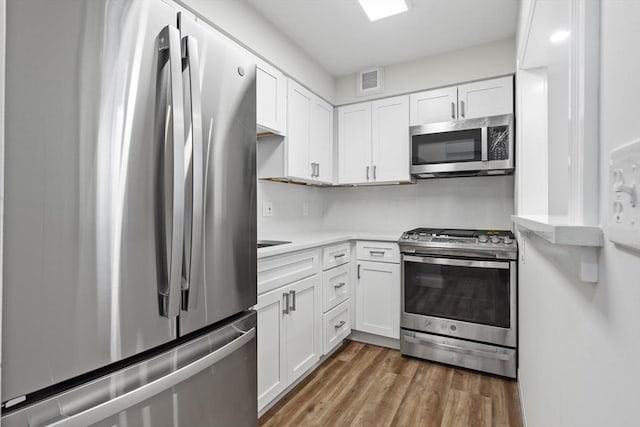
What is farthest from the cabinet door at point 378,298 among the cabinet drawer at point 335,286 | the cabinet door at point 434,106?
the cabinet door at point 434,106

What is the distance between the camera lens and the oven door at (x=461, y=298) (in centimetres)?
223

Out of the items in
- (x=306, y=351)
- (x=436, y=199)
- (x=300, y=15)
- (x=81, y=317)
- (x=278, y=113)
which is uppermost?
(x=300, y=15)

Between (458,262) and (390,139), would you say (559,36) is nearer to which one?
(458,262)

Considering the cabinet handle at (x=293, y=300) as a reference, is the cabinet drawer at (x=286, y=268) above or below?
above

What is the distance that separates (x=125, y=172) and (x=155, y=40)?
38cm

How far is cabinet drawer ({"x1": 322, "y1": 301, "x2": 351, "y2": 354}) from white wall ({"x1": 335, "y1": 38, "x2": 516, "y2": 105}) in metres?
1.98

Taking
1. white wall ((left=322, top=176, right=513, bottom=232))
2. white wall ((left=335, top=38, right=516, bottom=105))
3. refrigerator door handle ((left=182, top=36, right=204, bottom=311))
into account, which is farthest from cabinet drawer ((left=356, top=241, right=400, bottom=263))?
refrigerator door handle ((left=182, top=36, right=204, bottom=311))

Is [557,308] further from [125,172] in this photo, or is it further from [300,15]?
[300,15]

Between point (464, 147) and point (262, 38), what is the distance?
5.66 ft

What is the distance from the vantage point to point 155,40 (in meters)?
0.88

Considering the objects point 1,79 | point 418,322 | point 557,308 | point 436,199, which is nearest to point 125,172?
point 1,79

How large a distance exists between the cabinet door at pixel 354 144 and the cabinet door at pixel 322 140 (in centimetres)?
11

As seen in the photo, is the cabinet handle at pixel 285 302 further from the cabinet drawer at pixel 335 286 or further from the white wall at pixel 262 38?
the white wall at pixel 262 38

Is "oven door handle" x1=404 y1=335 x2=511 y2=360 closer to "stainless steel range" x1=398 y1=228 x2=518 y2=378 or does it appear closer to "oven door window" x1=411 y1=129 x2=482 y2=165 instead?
"stainless steel range" x1=398 y1=228 x2=518 y2=378
